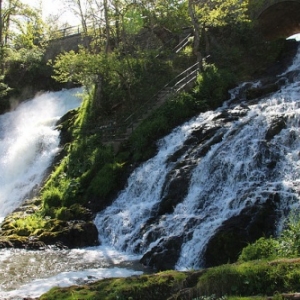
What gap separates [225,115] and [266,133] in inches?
136

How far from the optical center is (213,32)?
27.5 meters

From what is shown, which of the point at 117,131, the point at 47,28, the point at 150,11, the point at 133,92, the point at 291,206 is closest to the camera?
the point at 291,206

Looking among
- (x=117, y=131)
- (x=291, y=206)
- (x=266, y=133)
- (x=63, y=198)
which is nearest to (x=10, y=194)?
(x=63, y=198)

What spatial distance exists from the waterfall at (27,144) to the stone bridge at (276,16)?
13.2m

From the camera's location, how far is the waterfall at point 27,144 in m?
22.4

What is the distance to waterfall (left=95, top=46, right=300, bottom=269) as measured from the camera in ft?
41.5

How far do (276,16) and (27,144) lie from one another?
55.6ft

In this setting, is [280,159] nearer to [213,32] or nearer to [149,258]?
[149,258]

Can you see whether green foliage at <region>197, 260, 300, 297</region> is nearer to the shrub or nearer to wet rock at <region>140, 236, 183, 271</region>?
wet rock at <region>140, 236, 183, 271</region>

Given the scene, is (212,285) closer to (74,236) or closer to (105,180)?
(74,236)

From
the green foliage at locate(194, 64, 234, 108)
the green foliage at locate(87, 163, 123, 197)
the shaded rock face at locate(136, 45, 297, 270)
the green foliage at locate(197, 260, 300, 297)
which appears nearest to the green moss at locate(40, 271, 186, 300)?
the green foliage at locate(197, 260, 300, 297)

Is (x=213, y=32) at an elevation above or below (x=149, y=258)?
above

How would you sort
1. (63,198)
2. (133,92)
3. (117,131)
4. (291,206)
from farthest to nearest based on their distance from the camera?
(133,92), (117,131), (63,198), (291,206)

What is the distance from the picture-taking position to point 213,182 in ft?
48.1
